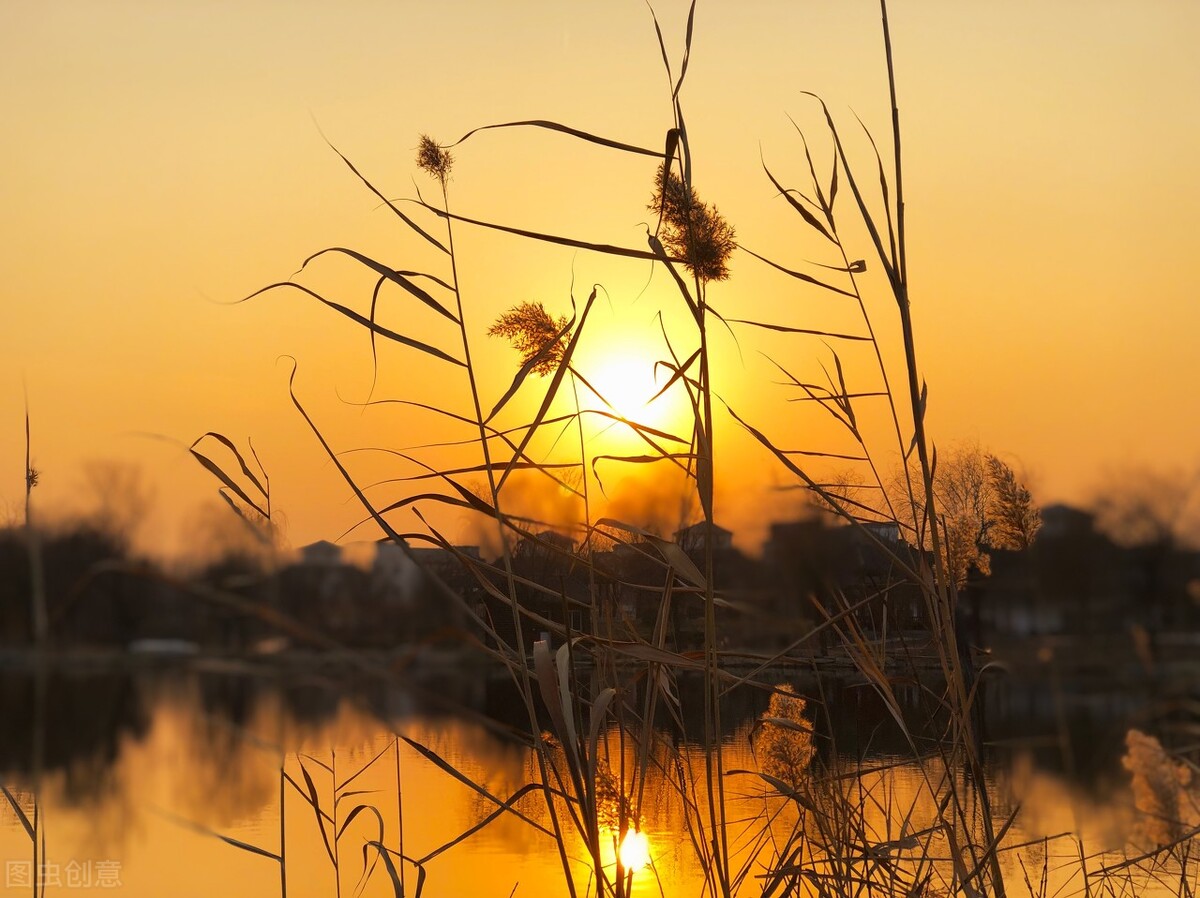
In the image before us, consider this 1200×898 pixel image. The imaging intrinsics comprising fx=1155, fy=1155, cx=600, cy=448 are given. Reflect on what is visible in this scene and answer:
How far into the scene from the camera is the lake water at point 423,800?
4.91 ft

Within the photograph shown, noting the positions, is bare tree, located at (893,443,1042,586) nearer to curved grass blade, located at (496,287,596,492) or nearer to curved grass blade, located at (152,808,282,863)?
curved grass blade, located at (496,287,596,492)

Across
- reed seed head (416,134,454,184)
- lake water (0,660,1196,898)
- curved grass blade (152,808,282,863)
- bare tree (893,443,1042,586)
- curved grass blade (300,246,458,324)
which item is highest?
reed seed head (416,134,454,184)

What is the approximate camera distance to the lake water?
150cm

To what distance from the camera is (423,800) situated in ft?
22.3

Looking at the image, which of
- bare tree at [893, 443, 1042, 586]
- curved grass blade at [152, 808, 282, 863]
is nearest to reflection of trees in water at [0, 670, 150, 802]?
curved grass blade at [152, 808, 282, 863]

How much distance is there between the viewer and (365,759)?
671 centimetres

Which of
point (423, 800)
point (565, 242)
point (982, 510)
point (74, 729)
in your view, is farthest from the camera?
point (74, 729)

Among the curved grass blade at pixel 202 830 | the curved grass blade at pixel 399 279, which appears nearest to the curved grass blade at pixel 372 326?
the curved grass blade at pixel 399 279

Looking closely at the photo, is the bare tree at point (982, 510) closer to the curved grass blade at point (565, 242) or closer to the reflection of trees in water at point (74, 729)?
the curved grass blade at point (565, 242)

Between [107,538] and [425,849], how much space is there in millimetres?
3699

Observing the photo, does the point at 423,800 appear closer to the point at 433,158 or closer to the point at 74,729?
the point at 433,158

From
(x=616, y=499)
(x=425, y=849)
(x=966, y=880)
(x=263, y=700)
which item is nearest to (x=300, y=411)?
(x=616, y=499)

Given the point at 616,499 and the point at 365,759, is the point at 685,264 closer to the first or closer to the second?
the point at 616,499

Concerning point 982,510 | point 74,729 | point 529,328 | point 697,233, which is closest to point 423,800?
point 982,510
